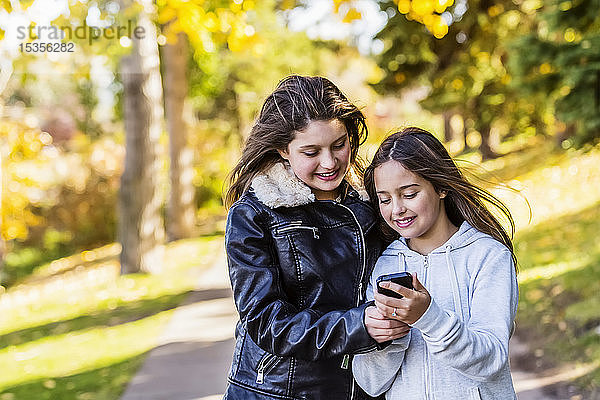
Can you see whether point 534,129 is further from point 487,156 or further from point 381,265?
point 381,265

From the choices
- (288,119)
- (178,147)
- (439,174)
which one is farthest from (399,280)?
(178,147)

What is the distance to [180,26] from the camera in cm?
589

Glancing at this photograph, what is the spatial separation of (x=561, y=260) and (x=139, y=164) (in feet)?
20.9

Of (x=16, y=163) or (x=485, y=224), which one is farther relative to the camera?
(x=16, y=163)

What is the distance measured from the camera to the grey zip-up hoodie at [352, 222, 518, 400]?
6.60 feet

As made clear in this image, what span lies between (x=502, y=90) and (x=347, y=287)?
13018 millimetres

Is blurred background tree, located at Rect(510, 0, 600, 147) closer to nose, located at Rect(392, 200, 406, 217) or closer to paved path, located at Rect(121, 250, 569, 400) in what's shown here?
paved path, located at Rect(121, 250, 569, 400)

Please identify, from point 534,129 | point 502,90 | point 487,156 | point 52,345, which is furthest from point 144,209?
point 487,156

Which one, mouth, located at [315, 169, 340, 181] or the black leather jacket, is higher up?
mouth, located at [315, 169, 340, 181]

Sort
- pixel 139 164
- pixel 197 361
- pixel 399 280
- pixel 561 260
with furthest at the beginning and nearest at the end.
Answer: pixel 139 164 < pixel 561 260 < pixel 197 361 < pixel 399 280

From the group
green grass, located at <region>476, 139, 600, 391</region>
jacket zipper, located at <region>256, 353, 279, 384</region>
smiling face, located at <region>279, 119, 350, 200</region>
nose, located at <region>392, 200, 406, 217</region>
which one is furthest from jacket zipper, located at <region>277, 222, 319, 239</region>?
green grass, located at <region>476, 139, 600, 391</region>

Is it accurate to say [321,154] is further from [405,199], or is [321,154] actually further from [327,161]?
[405,199]

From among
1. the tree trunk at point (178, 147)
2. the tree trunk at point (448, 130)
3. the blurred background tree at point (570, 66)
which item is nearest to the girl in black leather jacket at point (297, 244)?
the blurred background tree at point (570, 66)

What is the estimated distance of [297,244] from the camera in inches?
91.3
